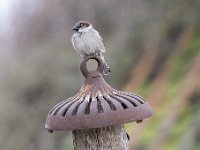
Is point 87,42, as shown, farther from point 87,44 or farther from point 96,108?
point 96,108

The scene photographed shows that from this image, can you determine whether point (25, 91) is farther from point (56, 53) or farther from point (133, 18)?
point (133, 18)

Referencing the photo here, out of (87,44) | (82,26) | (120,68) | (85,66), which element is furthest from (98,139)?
(120,68)

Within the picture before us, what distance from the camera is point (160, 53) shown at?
13016 mm


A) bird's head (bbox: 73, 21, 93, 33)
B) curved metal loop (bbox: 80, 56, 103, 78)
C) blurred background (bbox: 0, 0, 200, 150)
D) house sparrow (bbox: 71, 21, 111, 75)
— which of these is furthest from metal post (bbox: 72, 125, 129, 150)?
blurred background (bbox: 0, 0, 200, 150)

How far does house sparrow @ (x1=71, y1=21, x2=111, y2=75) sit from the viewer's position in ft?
10.5

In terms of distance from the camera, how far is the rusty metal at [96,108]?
8.43 ft

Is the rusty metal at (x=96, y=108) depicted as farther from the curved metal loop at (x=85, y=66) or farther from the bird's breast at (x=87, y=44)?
the bird's breast at (x=87, y=44)

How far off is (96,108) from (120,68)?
36.2 ft

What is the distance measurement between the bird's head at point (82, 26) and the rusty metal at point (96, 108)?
62cm

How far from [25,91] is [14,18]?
11.3 feet

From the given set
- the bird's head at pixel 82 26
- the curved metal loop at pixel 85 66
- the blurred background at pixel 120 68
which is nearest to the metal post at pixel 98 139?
the curved metal loop at pixel 85 66

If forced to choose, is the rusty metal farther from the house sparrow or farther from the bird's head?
the bird's head

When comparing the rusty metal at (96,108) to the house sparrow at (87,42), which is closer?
the rusty metal at (96,108)

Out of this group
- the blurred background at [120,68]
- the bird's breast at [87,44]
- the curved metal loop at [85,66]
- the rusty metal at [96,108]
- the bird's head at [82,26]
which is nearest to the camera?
the rusty metal at [96,108]
